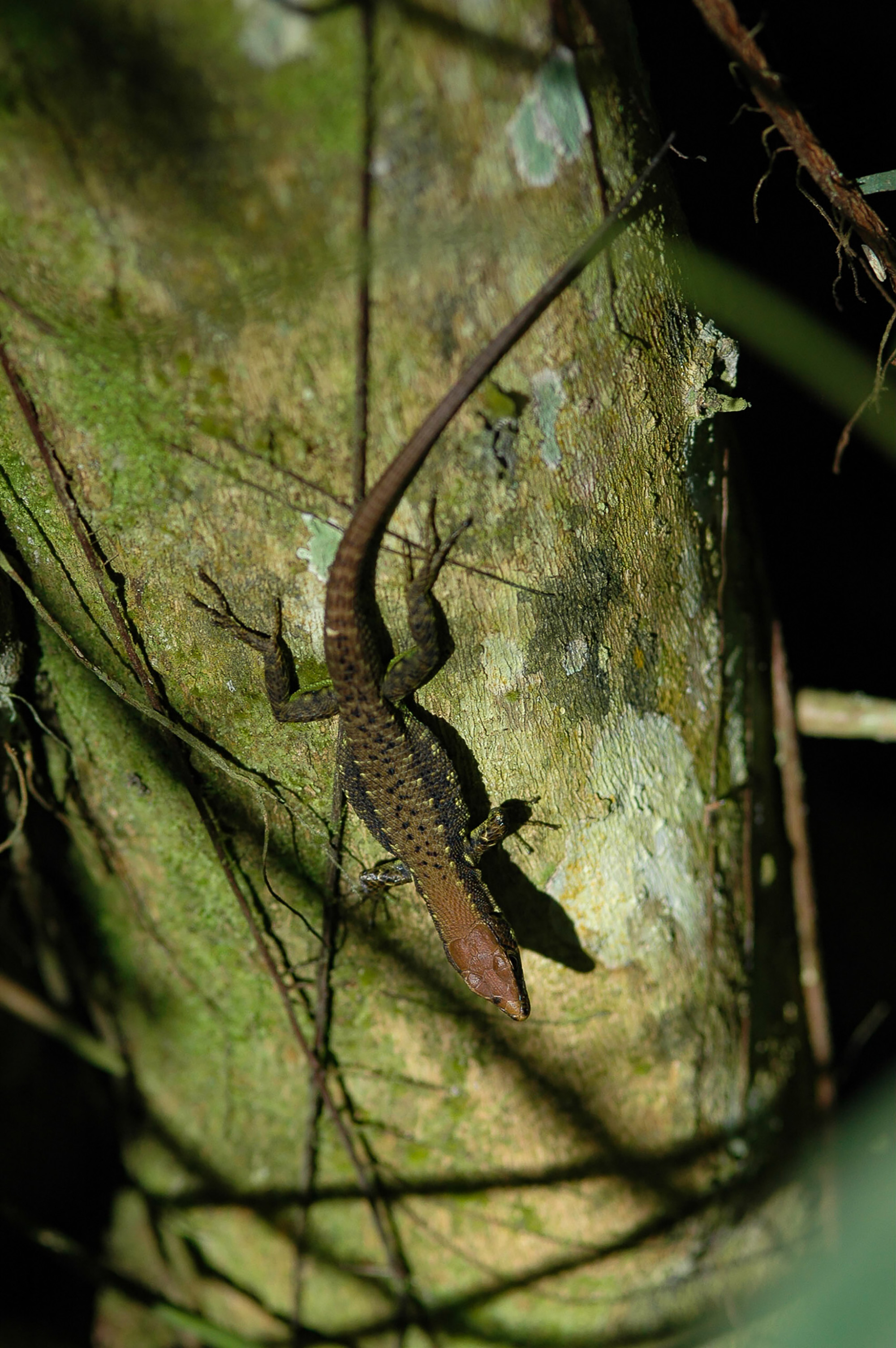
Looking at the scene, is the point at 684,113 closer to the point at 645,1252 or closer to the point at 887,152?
the point at 887,152

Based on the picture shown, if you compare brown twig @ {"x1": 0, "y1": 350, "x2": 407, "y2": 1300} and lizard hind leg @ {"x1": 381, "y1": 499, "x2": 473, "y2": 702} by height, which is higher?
lizard hind leg @ {"x1": 381, "y1": 499, "x2": 473, "y2": 702}

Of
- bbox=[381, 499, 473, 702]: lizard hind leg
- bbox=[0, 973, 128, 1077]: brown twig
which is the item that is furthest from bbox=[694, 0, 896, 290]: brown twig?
bbox=[0, 973, 128, 1077]: brown twig

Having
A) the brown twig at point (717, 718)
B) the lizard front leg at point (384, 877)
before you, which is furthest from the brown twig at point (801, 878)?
the lizard front leg at point (384, 877)

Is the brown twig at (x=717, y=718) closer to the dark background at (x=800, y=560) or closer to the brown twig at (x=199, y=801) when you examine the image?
the dark background at (x=800, y=560)

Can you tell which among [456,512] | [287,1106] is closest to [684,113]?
[456,512]

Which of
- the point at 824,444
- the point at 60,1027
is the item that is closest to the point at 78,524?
the point at 60,1027

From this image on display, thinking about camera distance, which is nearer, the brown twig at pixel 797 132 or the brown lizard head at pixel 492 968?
the brown twig at pixel 797 132

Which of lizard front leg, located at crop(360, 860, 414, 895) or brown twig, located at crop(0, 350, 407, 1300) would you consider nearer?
brown twig, located at crop(0, 350, 407, 1300)

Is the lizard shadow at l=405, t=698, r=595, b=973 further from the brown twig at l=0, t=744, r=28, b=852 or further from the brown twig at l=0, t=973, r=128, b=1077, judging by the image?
the brown twig at l=0, t=973, r=128, b=1077
